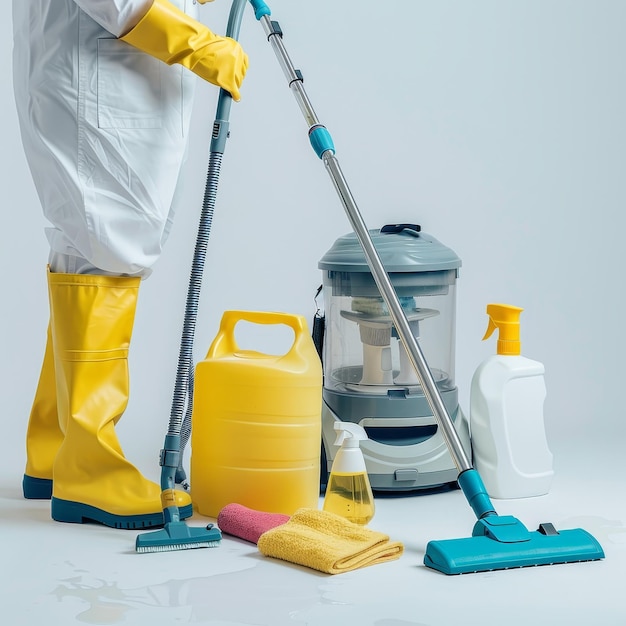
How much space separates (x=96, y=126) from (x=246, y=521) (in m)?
0.88

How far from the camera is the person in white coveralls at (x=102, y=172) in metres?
2.29

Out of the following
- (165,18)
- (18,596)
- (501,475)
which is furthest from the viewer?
(501,475)

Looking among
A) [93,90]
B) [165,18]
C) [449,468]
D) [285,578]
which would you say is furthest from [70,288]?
[449,468]

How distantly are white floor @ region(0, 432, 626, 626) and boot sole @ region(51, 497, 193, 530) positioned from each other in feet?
0.08

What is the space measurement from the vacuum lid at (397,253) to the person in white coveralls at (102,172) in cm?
48

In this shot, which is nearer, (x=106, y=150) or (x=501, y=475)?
(x=106, y=150)

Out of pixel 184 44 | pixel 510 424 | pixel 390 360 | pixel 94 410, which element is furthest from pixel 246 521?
pixel 184 44

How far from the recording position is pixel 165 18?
223 cm

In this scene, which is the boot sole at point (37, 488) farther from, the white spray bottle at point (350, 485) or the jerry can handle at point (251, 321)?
the white spray bottle at point (350, 485)

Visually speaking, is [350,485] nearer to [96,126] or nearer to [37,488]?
[37,488]

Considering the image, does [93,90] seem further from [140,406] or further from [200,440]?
[140,406]

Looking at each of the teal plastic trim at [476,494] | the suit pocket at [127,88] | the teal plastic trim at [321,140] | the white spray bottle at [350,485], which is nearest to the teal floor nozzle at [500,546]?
the teal plastic trim at [476,494]

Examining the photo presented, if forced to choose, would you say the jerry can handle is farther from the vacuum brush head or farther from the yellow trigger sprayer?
the vacuum brush head

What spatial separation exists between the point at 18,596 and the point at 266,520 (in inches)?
21.7
